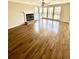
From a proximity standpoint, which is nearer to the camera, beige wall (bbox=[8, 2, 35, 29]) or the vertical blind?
beige wall (bbox=[8, 2, 35, 29])

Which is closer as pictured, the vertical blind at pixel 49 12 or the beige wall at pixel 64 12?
the beige wall at pixel 64 12

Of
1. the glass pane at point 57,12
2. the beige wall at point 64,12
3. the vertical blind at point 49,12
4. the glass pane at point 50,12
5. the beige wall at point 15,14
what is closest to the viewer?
the beige wall at point 15,14

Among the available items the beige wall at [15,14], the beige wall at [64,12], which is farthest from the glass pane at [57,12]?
the beige wall at [15,14]

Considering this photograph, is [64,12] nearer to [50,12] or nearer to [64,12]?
[64,12]

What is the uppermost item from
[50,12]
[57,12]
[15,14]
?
[50,12]

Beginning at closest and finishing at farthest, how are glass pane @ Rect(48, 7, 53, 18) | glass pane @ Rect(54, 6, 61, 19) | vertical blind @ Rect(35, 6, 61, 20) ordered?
glass pane @ Rect(54, 6, 61, 19) < vertical blind @ Rect(35, 6, 61, 20) < glass pane @ Rect(48, 7, 53, 18)

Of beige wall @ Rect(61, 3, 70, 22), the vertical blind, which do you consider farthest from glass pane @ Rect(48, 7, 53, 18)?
beige wall @ Rect(61, 3, 70, 22)

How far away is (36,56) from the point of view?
9.10ft

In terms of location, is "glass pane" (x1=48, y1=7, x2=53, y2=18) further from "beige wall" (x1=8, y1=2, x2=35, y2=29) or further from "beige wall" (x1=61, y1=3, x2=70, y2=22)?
"beige wall" (x1=8, y1=2, x2=35, y2=29)

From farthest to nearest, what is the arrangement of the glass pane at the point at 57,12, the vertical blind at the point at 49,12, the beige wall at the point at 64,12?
the vertical blind at the point at 49,12, the glass pane at the point at 57,12, the beige wall at the point at 64,12

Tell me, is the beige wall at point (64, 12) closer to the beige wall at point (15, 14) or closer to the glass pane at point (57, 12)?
the glass pane at point (57, 12)

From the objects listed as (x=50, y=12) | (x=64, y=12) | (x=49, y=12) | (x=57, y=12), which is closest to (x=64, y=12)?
(x=64, y=12)
